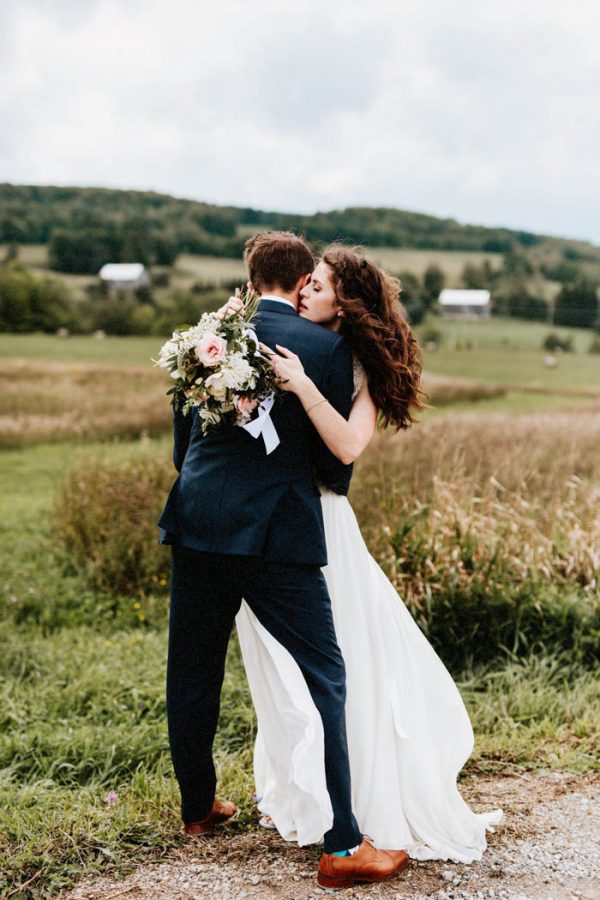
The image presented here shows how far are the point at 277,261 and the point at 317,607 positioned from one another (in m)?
1.18

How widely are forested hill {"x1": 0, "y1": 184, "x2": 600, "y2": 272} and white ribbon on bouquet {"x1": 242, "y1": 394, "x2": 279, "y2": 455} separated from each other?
26.6m

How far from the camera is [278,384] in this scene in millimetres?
2652

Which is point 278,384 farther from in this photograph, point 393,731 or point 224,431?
point 393,731

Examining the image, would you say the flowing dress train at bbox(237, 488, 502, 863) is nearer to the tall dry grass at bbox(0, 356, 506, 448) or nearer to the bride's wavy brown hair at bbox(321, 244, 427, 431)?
the bride's wavy brown hair at bbox(321, 244, 427, 431)

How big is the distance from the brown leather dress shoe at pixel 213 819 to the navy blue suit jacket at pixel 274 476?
3.81ft

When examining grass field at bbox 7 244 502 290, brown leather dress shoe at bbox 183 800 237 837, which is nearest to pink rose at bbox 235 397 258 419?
brown leather dress shoe at bbox 183 800 237 837

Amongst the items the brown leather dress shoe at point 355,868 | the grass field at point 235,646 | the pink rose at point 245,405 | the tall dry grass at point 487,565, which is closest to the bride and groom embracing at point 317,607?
the brown leather dress shoe at point 355,868

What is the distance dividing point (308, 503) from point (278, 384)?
41 cm

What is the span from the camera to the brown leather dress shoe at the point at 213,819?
10.3ft

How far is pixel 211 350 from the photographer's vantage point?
2.57m

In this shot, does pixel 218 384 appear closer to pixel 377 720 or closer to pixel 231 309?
pixel 231 309

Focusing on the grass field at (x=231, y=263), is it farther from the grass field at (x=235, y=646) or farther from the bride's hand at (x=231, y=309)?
the bride's hand at (x=231, y=309)

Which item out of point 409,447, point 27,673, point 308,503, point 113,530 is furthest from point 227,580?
point 409,447

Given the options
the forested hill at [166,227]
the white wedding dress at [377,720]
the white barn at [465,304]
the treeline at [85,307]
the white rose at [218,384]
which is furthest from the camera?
the white barn at [465,304]
